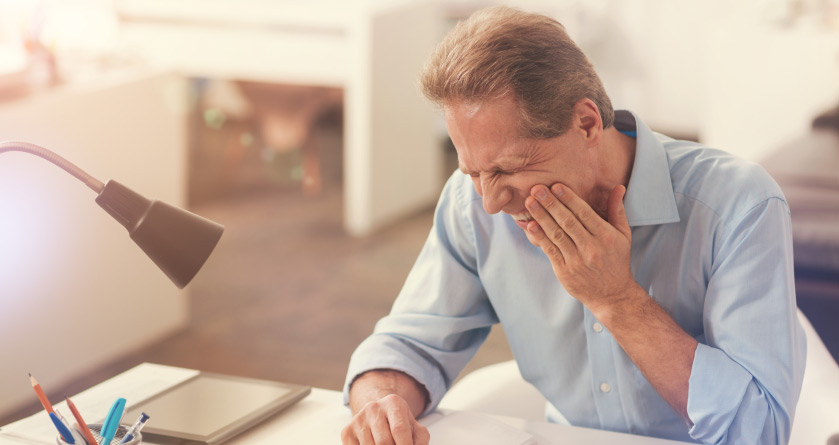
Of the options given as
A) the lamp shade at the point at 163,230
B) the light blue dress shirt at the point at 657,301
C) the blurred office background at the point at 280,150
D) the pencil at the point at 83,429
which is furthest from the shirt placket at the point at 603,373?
the blurred office background at the point at 280,150

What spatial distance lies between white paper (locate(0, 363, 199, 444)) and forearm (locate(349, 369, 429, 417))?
0.24 meters

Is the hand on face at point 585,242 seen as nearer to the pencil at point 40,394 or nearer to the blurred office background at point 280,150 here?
the pencil at point 40,394

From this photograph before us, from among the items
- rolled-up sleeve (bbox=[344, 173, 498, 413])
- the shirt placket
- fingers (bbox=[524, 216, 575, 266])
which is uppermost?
fingers (bbox=[524, 216, 575, 266])

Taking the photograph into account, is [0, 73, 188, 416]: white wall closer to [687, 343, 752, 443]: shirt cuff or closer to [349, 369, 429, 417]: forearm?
[349, 369, 429, 417]: forearm

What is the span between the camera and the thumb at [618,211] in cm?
116

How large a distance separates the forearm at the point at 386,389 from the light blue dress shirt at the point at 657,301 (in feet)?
0.04

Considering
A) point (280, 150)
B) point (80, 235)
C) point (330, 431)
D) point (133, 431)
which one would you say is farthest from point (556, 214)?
point (280, 150)

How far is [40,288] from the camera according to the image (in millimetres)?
2514

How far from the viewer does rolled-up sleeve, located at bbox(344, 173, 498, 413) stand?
4.22 feet

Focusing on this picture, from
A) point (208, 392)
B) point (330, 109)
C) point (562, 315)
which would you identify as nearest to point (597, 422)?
point (562, 315)

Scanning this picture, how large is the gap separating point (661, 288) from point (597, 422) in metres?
0.22

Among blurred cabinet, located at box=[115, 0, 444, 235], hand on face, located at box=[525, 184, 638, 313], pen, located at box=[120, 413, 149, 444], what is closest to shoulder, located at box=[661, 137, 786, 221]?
hand on face, located at box=[525, 184, 638, 313]

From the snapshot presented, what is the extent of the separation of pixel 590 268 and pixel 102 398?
25.2 inches

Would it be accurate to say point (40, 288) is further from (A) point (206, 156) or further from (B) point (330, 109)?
(B) point (330, 109)
